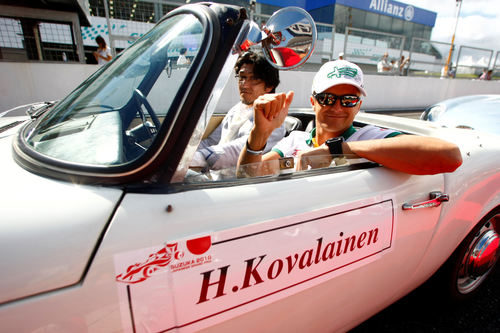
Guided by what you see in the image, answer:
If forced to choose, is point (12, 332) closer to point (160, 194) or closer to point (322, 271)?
point (160, 194)

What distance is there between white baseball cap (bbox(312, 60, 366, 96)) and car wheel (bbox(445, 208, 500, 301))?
3.59 ft

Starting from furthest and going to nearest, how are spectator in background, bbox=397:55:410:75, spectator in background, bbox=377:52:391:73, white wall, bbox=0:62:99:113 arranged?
spectator in background, bbox=397:55:410:75, spectator in background, bbox=377:52:391:73, white wall, bbox=0:62:99:113

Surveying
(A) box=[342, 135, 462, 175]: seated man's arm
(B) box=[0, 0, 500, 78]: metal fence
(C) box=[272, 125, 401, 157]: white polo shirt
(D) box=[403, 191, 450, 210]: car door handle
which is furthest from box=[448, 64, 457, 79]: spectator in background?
(A) box=[342, 135, 462, 175]: seated man's arm

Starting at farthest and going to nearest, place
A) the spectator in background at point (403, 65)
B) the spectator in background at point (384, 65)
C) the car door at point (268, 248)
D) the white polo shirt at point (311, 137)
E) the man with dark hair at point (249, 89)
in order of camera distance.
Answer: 1. the spectator in background at point (403, 65)
2. the spectator in background at point (384, 65)
3. the man with dark hair at point (249, 89)
4. the white polo shirt at point (311, 137)
5. the car door at point (268, 248)

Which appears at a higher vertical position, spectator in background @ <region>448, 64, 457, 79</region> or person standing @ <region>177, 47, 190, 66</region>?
person standing @ <region>177, 47, 190, 66</region>

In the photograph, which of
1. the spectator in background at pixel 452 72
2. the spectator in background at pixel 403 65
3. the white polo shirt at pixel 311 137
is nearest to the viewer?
the white polo shirt at pixel 311 137

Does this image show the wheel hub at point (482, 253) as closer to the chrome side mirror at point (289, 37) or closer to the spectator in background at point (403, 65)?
the chrome side mirror at point (289, 37)

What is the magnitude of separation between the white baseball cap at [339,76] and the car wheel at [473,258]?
109 cm

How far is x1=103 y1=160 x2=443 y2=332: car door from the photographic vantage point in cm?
78

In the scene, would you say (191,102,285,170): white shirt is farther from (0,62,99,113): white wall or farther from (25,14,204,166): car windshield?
(0,62,99,113): white wall

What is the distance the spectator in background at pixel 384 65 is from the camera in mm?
11016

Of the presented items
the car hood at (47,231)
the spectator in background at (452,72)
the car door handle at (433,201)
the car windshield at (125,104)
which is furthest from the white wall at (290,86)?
the car door handle at (433,201)

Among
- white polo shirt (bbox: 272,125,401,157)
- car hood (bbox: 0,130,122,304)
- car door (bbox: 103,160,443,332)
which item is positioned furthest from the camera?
Result: white polo shirt (bbox: 272,125,401,157)

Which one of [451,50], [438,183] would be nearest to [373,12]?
[451,50]
